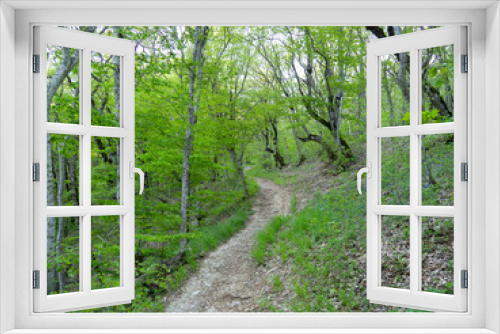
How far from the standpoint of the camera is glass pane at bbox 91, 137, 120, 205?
384 cm

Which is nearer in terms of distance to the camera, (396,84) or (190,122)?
(396,84)

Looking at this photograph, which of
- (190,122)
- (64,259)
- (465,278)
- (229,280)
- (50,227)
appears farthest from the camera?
(190,122)

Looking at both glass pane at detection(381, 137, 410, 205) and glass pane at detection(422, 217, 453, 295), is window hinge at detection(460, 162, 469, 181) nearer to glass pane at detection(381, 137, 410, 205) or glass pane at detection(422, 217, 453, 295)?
glass pane at detection(422, 217, 453, 295)

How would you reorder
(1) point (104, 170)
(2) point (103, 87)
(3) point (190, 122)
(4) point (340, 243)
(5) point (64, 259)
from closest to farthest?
(2) point (103, 87) → (5) point (64, 259) → (4) point (340, 243) → (1) point (104, 170) → (3) point (190, 122)

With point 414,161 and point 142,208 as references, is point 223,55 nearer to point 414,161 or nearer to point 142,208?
point 142,208

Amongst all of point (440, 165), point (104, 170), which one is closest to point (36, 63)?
point (104, 170)

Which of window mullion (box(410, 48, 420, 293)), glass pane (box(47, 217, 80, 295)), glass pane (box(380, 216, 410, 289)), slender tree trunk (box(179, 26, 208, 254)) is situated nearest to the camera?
window mullion (box(410, 48, 420, 293))

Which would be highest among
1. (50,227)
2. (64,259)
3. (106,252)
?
(50,227)

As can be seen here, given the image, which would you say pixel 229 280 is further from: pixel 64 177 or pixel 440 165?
pixel 440 165

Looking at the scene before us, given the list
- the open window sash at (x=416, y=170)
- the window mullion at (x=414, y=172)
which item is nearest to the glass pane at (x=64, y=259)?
the open window sash at (x=416, y=170)

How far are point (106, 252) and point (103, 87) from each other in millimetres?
1789

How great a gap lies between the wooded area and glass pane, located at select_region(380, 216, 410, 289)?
0.02m

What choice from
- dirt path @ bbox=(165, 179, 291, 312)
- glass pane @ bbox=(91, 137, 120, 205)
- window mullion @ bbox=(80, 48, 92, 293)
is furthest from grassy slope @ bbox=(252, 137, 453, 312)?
window mullion @ bbox=(80, 48, 92, 293)

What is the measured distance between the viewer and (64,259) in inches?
146
